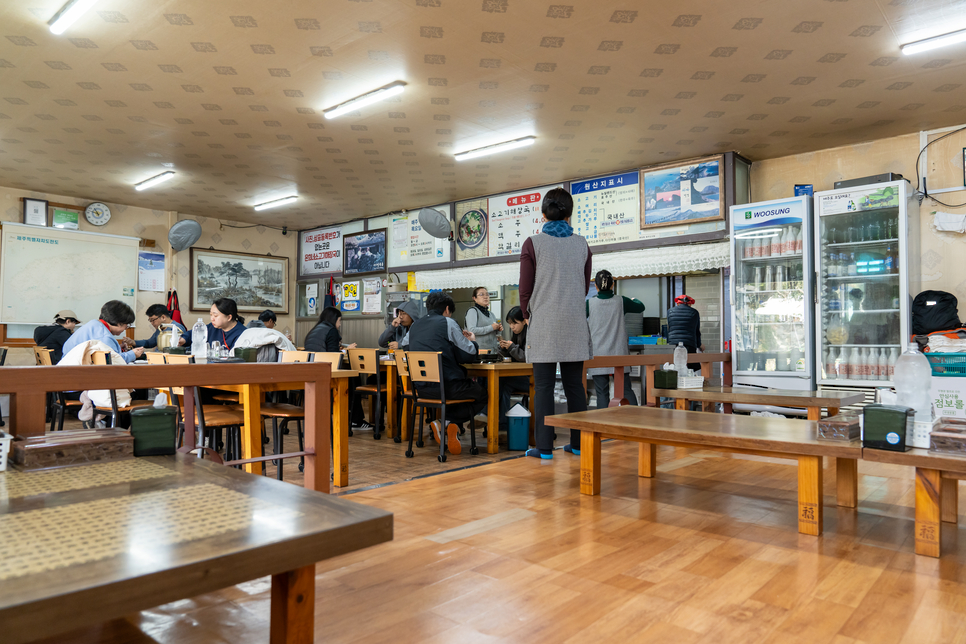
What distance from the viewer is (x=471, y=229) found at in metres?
8.32

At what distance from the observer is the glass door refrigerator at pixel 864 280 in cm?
511

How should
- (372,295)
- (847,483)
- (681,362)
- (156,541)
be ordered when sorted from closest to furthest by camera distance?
(156,541) → (847,483) → (681,362) → (372,295)

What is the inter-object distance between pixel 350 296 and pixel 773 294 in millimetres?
6475

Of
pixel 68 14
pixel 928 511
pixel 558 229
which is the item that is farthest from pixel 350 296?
pixel 928 511

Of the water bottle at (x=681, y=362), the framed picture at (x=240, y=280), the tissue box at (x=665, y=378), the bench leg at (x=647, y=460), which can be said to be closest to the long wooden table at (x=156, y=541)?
the bench leg at (x=647, y=460)

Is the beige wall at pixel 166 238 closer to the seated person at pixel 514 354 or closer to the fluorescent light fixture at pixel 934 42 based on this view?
the seated person at pixel 514 354

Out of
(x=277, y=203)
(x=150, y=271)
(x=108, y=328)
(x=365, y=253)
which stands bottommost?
(x=108, y=328)

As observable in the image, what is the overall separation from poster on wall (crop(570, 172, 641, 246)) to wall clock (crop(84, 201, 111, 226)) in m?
6.63

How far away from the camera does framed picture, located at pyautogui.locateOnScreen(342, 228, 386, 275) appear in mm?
9430

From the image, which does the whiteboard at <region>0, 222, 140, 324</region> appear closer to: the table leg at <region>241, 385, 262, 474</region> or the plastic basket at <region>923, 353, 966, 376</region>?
the table leg at <region>241, 385, 262, 474</region>

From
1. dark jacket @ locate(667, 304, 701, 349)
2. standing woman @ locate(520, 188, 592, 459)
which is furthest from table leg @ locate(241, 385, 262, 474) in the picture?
dark jacket @ locate(667, 304, 701, 349)

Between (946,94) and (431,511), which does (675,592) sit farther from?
(946,94)

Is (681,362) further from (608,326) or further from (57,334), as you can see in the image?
(57,334)

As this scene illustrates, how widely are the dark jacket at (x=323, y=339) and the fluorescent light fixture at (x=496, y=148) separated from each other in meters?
2.29
